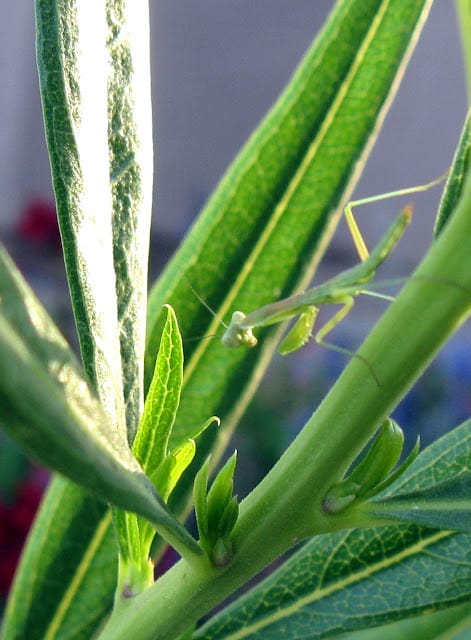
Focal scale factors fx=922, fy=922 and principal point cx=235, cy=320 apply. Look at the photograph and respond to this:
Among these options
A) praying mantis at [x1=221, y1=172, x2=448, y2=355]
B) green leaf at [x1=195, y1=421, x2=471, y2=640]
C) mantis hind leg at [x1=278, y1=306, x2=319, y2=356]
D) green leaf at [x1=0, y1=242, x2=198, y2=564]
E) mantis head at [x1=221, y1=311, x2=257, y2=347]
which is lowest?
green leaf at [x1=195, y1=421, x2=471, y2=640]

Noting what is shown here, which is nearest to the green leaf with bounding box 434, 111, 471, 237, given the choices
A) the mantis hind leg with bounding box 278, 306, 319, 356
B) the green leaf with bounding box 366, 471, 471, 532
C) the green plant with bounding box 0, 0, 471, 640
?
the green plant with bounding box 0, 0, 471, 640

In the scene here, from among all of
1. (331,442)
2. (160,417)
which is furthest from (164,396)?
(331,442)

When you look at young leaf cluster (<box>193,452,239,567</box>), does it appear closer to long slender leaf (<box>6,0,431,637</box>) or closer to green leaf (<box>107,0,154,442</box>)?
green leaf (<box>107,0,154,442</box>)

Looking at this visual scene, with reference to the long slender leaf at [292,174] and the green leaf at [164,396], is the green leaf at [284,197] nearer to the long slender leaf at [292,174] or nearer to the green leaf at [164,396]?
the long slender leaf at [292,174]

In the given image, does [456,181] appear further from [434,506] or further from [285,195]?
[285,195]

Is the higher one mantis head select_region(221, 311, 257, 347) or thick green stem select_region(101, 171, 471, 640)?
thick green stem select_region(101, 171, 471, 640)

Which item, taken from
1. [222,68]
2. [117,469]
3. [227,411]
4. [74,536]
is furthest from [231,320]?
[222,68]

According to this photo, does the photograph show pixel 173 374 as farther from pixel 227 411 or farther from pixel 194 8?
pixel 194 8

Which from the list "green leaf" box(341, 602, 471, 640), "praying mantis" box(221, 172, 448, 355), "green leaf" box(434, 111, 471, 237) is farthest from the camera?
"green leaf" box(341, 602, 471, 640)
